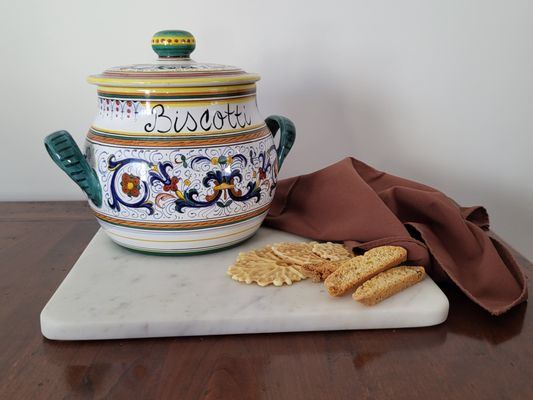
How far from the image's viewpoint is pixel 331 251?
0.62m

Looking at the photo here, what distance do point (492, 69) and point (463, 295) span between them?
512 millimetres

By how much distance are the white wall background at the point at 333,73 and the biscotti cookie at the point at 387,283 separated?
1.42ft

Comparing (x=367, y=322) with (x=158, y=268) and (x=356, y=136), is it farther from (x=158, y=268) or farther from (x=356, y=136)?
(x=356, y=136)

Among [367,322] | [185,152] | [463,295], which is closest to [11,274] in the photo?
[185,152]

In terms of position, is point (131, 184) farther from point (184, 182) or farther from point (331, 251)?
point (331, 251)

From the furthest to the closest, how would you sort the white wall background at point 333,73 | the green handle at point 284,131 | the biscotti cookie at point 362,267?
the white wall background at point 333,73 → the green handle at point 284,131 → the biscotti cookie at point 362,267

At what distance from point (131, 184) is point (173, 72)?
13 centimetres

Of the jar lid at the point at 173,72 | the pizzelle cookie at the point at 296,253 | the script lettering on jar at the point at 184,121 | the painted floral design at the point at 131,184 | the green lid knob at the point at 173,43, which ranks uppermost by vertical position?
the green lid knob at the point at 173,43

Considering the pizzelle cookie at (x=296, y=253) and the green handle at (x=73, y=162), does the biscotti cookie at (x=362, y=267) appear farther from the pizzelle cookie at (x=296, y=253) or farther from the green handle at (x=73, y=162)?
the green handle at (x=73, y=162)

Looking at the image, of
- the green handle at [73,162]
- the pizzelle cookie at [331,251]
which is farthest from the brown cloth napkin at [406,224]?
the green handle at [73,162]

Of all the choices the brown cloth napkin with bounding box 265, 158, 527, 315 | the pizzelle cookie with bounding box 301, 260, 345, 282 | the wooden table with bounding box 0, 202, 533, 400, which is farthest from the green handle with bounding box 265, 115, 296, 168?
the wooden table with bounding box 0, 202, 533, 400

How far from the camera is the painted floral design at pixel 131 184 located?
56cm

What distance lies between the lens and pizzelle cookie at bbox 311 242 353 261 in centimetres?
60

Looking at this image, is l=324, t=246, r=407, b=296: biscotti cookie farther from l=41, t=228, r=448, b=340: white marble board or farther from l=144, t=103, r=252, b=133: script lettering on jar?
l=144, t=103, r=252, b=133: script lettering on jar
